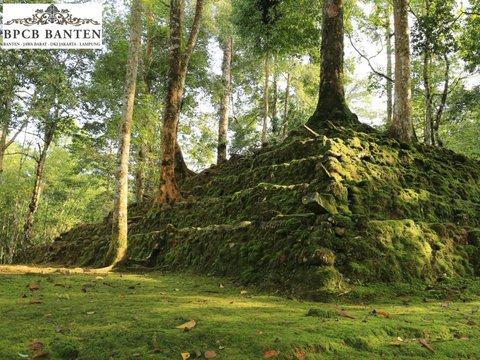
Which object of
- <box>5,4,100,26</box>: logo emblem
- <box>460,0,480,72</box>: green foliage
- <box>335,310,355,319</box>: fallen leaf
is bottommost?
<box>335,310,355,319</box>: fallen leaf

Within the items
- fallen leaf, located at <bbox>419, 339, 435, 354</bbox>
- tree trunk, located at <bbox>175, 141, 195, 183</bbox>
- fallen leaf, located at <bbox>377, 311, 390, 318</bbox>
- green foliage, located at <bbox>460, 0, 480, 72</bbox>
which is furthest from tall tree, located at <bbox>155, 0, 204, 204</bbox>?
green foliage, located at <bbox>460, 0, 480, 72</bbox>

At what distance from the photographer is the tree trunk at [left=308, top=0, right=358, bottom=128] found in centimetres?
912

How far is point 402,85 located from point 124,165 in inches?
272

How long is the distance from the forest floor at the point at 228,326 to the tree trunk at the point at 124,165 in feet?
10.1

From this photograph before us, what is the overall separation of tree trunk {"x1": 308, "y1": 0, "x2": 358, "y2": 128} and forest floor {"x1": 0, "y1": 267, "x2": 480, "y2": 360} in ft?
17.5

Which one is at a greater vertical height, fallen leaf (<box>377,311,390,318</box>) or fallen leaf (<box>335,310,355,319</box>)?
fallen leaf (<box>335,310,355,319</box>)

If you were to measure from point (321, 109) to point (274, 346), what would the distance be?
7525mm

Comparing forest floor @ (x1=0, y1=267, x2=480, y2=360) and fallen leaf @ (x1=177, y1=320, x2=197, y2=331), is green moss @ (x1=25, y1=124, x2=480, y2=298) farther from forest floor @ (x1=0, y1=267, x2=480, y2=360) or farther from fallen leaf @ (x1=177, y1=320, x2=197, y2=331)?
fallen leaf @ (x1=177, y1=320, x2=197, y2=331)

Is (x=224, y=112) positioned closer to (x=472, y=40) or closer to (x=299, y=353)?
(x=472, y=40)

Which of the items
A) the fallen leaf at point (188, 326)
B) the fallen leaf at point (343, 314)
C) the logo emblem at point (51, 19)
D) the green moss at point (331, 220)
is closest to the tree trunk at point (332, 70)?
the green moss at point (331, 220)

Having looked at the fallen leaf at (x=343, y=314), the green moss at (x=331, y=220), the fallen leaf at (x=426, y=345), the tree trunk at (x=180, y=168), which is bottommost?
the fallen leaf at (x=426, y=345)

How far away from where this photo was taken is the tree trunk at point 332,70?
9.12 meters

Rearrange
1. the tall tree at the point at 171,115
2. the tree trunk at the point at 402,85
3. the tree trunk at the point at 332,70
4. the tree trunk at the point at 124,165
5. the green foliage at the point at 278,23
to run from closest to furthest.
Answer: the tree trunk at the point at 124,165, the tree trunk at the point at 402,85, the tree trunk at the point at 332,70, the tall tree at the point at 171,115, the green foliage at the point at 278,23

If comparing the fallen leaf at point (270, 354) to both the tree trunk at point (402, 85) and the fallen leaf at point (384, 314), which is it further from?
A: the tree trunk at point (402, 85)
